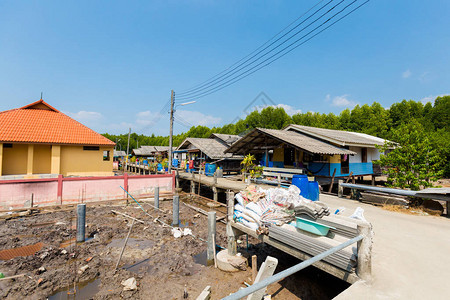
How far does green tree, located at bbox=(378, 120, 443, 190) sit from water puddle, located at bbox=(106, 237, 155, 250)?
1154 centimetres

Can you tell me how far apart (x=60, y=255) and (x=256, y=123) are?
1804 inches

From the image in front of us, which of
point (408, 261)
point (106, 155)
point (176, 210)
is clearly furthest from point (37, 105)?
point (408, 261)

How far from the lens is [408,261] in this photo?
389cm

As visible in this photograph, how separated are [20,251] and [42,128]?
1492cm

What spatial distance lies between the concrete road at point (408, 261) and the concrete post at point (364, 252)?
0.15m

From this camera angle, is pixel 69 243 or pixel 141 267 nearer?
pixel 141 267

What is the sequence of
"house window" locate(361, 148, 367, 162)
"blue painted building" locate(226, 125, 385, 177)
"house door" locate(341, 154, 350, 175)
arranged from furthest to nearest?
"house window" locate(361, 148, 367, 162) < "house door" locate(341, 154, 350, 175) < "blue painted building" locate(226, 125, 385, 177)

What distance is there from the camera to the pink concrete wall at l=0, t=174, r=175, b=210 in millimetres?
12172

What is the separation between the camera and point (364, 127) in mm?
42375

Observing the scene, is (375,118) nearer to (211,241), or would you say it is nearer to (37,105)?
(211,241)

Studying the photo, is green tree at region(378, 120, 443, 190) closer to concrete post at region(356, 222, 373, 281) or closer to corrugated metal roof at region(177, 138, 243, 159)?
concrete post at region(356, 222, 373, 281)

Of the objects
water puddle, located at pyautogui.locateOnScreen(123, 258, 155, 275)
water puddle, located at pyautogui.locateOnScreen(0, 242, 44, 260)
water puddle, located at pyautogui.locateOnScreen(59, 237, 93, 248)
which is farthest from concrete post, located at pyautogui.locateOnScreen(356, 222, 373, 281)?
water puddle, located at pyautogui.locateOnScreen(0, 242, 44, 260)

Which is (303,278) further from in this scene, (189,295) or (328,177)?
(328,177)

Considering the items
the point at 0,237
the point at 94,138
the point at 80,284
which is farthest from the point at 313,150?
the point at 94,138
